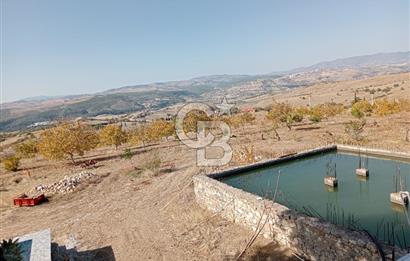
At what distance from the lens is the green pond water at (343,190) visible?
1003 centimetres

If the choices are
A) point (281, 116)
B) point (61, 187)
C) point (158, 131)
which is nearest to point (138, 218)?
point (61, 187)

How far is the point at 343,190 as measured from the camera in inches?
512

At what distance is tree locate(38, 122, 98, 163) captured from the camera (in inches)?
1021

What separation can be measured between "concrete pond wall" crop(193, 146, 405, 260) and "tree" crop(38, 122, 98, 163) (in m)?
16.1

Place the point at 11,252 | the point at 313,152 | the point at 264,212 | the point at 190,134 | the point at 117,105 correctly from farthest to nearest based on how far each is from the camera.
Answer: the point at 117,105
the point at 190,134
the point at 313,152
the point at 264,212
the point at 11,252

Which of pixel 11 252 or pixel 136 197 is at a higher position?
pixel 11 252

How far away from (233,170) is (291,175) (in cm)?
256

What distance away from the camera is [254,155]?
65.6ft

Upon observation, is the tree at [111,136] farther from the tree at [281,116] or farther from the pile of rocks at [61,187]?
the tree at [281,116]

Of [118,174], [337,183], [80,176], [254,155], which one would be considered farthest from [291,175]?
[80,176]

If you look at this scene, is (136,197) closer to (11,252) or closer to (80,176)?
(80,176)

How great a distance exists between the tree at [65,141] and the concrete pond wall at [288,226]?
1607cm

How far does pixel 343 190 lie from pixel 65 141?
792 inches

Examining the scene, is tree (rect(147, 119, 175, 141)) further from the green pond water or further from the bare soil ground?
the green pond water
